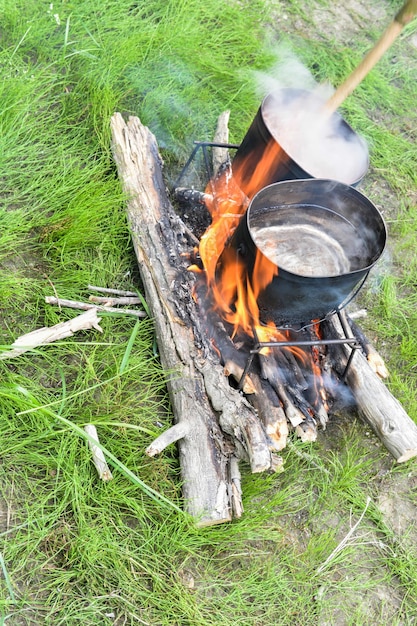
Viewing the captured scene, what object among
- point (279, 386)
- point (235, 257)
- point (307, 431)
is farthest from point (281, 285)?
point (307, 431)

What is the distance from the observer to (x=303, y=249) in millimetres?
Answer: 2996

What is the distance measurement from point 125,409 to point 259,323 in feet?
2.40

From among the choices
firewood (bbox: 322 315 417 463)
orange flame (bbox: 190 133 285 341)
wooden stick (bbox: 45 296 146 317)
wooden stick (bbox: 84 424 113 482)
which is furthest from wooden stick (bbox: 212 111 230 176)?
wooden stick (bbox: 84 424 113 482)

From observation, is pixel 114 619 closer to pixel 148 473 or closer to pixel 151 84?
pixel 148 473

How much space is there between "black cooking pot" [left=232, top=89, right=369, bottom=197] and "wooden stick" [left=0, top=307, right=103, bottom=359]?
3.70 feet

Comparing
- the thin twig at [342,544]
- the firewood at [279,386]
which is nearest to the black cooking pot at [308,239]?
the firewood at [279,386]

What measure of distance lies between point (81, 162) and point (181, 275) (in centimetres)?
103

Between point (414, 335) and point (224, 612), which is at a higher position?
point (414, 335)

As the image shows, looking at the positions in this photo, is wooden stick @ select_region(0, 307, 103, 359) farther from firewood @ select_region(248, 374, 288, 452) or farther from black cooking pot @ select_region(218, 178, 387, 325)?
firewood @ select_region(248, 374, 288, 452)

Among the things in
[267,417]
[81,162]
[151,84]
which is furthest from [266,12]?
[267,417]

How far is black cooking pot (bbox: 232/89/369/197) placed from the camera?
10.6 feet

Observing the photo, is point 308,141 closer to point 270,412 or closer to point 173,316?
point 173,316

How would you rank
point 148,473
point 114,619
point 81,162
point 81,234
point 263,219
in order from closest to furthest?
point 114,619, point 148,473, point 263,219, point 81,234, point 81,162

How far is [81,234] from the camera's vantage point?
125 inches
